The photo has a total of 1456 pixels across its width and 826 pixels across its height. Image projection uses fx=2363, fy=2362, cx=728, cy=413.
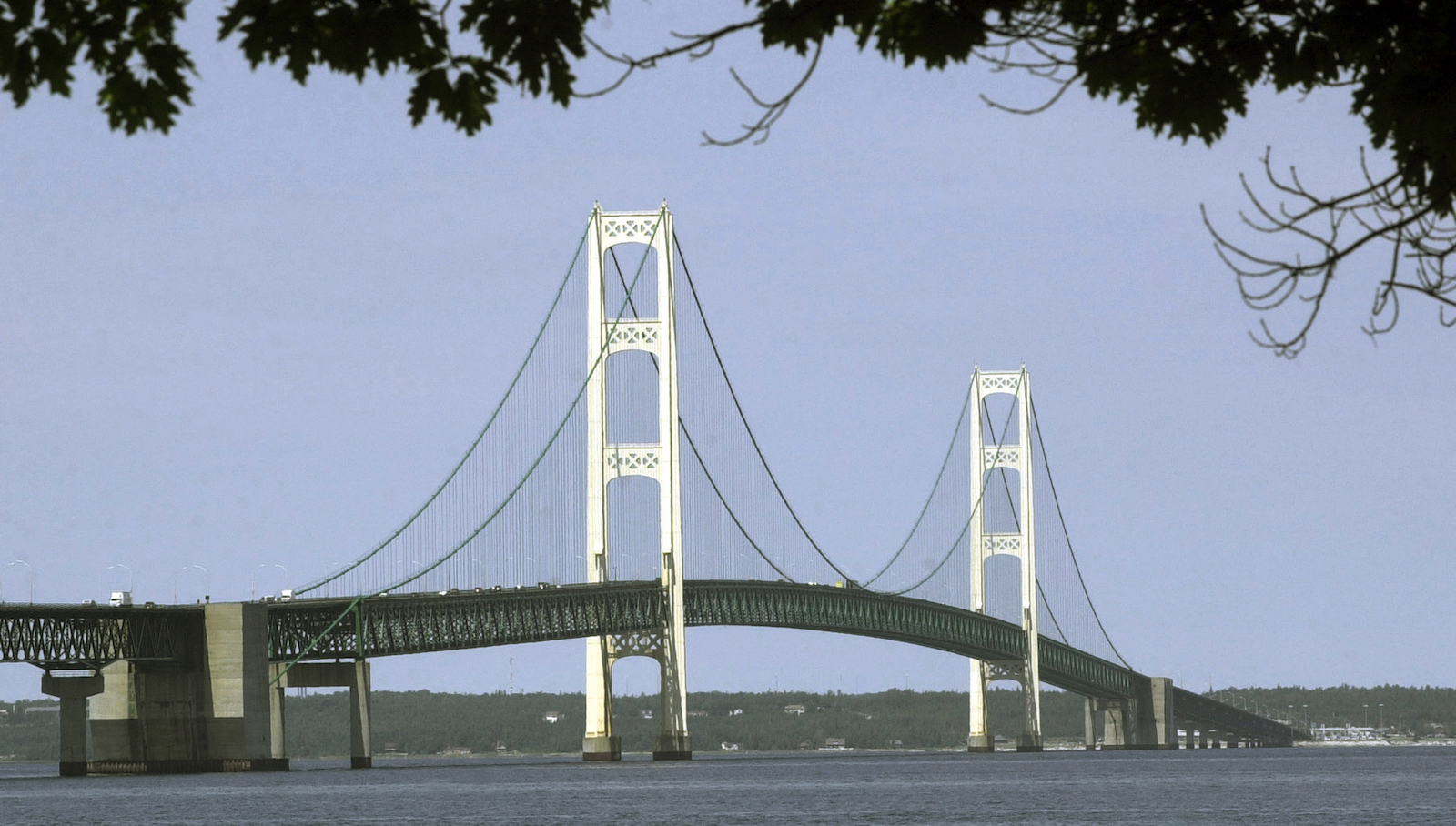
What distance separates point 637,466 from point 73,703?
20.8m

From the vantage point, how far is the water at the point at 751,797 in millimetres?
50781

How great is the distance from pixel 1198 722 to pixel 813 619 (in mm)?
69878

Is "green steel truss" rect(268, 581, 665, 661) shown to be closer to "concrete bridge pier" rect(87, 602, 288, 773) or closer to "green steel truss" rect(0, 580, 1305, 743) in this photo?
"green steel truss" rect(0, 580, 1305, 743)

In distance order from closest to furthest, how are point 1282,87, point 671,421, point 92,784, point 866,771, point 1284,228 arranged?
point 1284,228 → point 1282,87 → point 92,784 → point 671,421 → point 866,771

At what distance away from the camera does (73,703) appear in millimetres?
73500

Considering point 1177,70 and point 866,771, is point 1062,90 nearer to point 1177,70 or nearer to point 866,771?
point 1177,70

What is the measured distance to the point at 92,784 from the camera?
70.4m

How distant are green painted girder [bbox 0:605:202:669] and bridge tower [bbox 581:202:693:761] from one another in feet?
48.2

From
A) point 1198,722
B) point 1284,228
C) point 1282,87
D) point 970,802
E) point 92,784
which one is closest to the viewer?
point 1284,228

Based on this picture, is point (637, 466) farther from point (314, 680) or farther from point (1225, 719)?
point (1225, 719)

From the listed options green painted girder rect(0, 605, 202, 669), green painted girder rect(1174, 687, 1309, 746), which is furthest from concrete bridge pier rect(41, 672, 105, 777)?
green painted girder rect(1174, 687, 1309, 746)

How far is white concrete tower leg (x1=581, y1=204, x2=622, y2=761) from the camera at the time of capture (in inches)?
3189

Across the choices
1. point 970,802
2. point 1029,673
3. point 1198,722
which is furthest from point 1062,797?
point 1198,722

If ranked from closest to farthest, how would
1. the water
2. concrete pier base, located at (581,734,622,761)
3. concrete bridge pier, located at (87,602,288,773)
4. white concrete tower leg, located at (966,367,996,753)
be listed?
the water → concrete bridge pier, located at (87,602,288,773) → concrete pier base, located at (581,734,622,761) → white concrete tower leg, located at (966,367,996,753)
